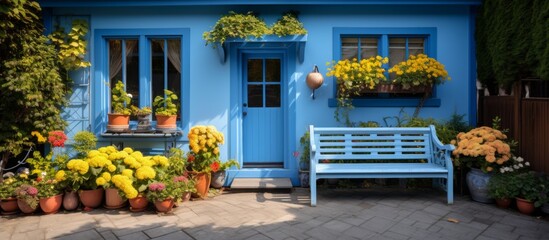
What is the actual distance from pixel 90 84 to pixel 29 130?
1.17 meters

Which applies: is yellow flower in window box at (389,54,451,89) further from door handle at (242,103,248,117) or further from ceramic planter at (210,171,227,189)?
ceramic planter at (210,171,227,189)

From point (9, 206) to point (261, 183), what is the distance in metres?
3.31

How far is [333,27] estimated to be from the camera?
6.25 meters

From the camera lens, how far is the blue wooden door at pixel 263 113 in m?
6.44

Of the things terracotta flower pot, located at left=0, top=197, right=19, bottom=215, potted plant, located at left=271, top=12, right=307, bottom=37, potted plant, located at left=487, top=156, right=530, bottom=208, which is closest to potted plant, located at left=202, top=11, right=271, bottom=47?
potted plant, located at left=271, top=12, right=307, bottom=37

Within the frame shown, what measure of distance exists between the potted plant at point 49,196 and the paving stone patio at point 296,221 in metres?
0.12

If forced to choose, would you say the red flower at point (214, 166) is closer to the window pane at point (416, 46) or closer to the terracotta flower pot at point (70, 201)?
the terracotta flower pot at point (70, 201)

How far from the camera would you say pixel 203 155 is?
5473 millimetres

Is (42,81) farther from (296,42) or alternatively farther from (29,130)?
(296,42)

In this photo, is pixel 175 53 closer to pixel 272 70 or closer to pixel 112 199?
pixel 272 70

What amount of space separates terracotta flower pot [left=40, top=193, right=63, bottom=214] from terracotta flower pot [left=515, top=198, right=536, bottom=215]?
580 centimetres

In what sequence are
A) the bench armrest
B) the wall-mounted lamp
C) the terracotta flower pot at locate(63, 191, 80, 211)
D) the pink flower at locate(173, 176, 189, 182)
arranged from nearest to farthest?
1. the terracotta flower pot at locate(63, 191, 80, 211)
2. the pink flower at locate(173, 176, 189, 182)
3. the bench armrest
4. the wall-mounted lamp

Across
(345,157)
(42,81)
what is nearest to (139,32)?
(42,81)

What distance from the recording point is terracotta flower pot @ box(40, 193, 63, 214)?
182 inches
